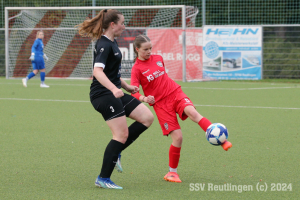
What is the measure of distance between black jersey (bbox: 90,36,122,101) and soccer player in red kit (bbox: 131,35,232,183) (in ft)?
1.59

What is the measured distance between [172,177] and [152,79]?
3.70ft

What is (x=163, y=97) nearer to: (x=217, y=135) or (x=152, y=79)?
(x=152, y=79)

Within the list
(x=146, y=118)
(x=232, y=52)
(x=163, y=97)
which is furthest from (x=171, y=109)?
(x=232, y=52)

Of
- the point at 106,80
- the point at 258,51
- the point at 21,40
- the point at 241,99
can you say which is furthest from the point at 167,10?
the point at 106,80

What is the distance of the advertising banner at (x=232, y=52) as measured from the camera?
1920 cm

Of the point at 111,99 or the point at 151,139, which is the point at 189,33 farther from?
the point at 111,99

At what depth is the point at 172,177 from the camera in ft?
16.0

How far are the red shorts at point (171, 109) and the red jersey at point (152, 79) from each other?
61mm

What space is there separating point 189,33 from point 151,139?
13.0 meters

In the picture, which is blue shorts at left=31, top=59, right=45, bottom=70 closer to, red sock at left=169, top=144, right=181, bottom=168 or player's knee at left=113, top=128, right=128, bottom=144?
red sock at left=169, top=144, right=181, bottom=168

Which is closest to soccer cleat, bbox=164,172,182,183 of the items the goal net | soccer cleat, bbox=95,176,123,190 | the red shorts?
the red shorts

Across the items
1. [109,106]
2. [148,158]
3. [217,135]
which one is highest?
[109,106]

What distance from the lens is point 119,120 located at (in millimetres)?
4559

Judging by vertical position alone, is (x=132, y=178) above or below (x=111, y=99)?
below
